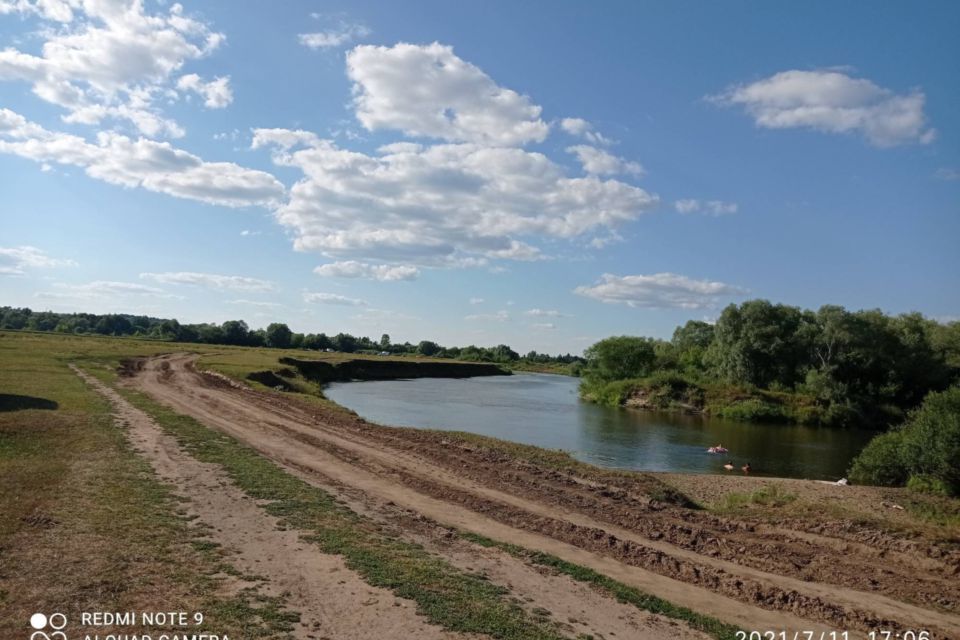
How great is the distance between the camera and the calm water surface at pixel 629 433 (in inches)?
1224

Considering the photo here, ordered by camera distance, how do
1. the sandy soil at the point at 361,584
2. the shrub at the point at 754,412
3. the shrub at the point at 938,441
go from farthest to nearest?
the shrub at the point at 754,412 < the shrub at the point at 938,441 < the sandy soil at the point at 361,584

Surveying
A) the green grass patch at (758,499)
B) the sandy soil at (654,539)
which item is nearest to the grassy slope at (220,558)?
the sandy soil at (654,539)

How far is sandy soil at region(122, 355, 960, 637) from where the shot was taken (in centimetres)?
961

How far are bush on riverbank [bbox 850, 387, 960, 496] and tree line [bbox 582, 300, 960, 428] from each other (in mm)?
34099

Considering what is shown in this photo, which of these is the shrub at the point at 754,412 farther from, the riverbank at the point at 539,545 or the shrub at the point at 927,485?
the riverbank at the point at 539,545

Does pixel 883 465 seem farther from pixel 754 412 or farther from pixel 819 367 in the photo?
pixel 819 367

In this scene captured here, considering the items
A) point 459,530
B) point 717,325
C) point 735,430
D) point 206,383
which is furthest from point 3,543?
point 717,325

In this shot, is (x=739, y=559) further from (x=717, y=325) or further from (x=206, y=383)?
(x=717, y=325)

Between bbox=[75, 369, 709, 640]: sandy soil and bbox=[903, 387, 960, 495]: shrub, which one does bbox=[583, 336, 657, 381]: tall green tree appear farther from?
bbox=[75, 369, 709, 640]: sandy soil

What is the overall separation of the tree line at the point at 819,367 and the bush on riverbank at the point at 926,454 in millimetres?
34099

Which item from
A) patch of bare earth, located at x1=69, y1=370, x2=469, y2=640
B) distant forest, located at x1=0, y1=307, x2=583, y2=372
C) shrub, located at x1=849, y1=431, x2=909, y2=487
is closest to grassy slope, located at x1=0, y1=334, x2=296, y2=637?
patch of bare earth, located at x1=69, y1=370, x2=469, y2=640

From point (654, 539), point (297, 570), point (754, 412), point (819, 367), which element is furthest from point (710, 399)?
point (297, 570)

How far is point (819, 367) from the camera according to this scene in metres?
64.4

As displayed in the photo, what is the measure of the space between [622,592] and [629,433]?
32.9 metres
